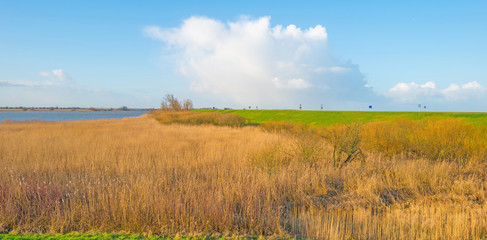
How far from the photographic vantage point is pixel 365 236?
3990 mm

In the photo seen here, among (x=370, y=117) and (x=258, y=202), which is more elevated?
(x=370, y=117)

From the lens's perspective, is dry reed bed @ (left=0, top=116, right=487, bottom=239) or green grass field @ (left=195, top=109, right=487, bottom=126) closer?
dry reed bed @ (left=0, top=116, right=487, bottom=239)

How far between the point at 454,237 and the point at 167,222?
4.67 m

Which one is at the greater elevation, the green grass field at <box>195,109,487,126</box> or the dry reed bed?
the green grass field at <box>195,109,487,126</box>

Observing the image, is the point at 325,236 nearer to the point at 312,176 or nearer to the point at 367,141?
the point at 312,176

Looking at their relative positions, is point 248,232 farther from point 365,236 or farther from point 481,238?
point 481,238

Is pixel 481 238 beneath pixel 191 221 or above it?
beneath

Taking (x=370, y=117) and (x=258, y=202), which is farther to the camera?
(x=370, y=117)

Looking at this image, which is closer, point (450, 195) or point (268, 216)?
point (268, 216)

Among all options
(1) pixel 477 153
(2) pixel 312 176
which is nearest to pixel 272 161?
(2) pixel 312 176

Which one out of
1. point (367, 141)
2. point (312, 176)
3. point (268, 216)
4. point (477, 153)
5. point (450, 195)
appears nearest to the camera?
point (268, 216)

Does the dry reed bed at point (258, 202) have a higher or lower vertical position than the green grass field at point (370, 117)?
lower

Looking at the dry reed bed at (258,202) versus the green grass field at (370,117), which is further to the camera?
the green grass field at (370,117)

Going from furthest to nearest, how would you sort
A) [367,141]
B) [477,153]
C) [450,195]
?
1. [367,141]
2. [477,153]
3. [450,195]
